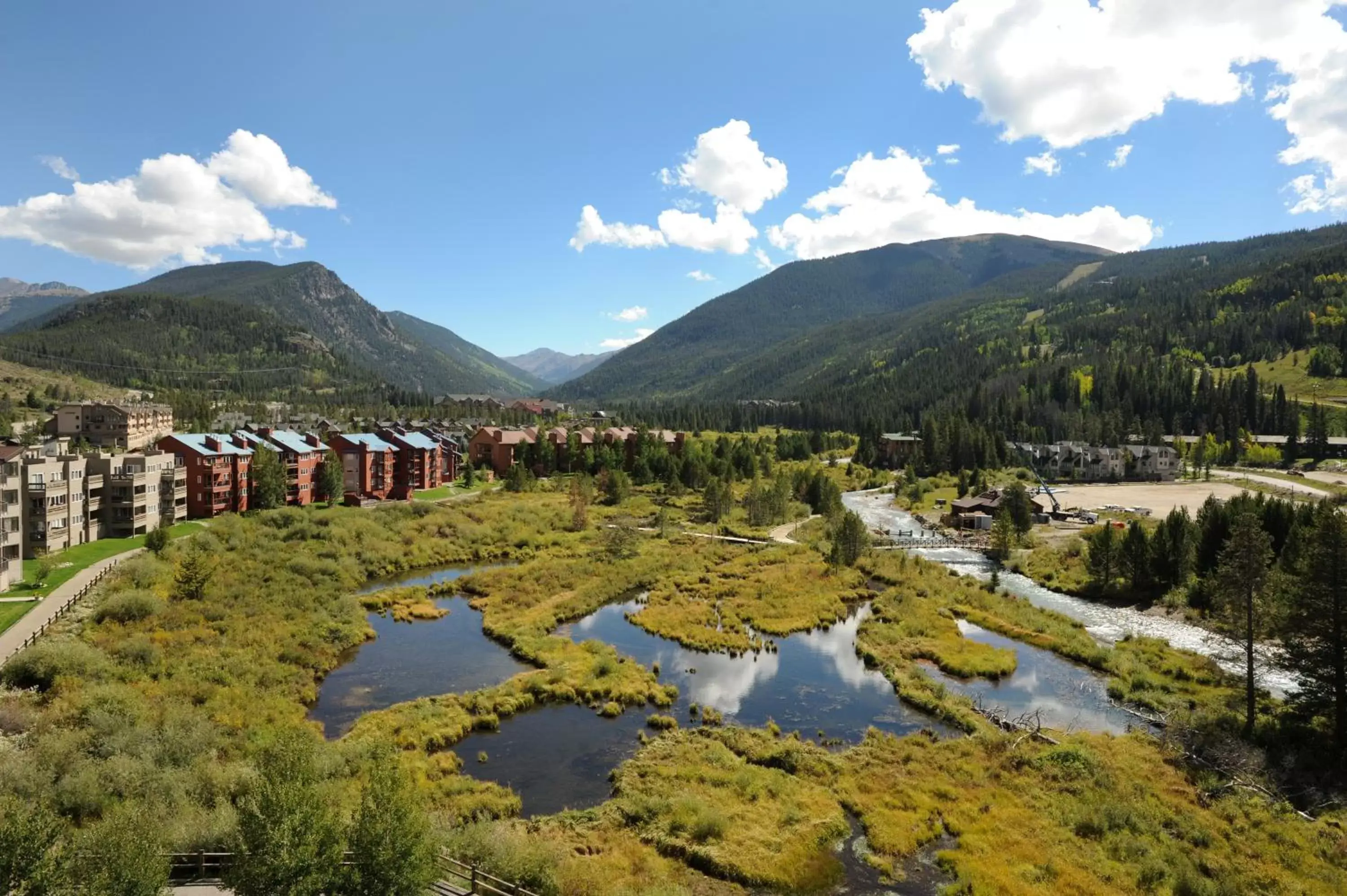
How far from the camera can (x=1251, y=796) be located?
25578mm

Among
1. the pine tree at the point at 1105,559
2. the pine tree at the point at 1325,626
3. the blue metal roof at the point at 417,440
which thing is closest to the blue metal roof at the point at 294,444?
the blue metal roof at the point at 417,440

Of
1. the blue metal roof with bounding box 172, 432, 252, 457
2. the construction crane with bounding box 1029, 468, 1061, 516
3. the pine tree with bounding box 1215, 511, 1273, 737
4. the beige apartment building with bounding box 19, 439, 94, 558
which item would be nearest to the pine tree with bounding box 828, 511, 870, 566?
the pine tree with bounding box 1215, 511, 1273, 737

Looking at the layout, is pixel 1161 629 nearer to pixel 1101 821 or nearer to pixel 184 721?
pixel 1101 821

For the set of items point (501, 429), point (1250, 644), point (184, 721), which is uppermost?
point (501, 429)

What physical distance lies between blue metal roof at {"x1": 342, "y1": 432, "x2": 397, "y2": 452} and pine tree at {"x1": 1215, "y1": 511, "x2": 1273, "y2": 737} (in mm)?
84306

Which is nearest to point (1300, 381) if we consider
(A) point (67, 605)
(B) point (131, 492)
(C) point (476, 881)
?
(C) point (476, 881)

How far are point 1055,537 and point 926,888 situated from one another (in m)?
64.7

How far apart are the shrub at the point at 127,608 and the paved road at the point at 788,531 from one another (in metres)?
55.1

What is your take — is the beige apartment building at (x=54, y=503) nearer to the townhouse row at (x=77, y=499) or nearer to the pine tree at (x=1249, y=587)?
the townhouse row at (x=77, y=499)

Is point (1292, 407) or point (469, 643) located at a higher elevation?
point (1292, 407)

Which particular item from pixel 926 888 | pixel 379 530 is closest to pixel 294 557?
pixel 379 530

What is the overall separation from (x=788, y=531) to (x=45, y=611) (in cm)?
6696

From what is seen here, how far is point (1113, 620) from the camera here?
164ft

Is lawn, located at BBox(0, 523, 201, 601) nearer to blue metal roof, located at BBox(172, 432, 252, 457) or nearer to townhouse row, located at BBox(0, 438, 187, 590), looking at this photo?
townhouse row, located at BBox(0, 438, 187, 590)
